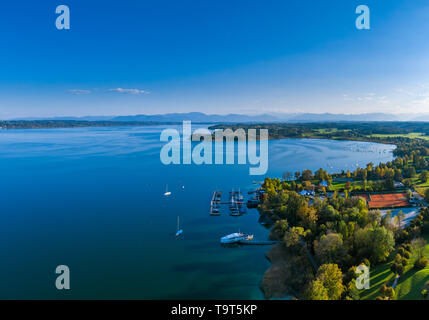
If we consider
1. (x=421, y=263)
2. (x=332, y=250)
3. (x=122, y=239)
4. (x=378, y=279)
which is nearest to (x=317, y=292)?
(x=332, y=250)

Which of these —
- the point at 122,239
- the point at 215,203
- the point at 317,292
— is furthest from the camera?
the point at 215,203

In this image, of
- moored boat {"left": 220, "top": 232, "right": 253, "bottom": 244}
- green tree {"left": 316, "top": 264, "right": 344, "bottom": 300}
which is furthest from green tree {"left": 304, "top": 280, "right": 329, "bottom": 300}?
moored boat {"left": 220, "top": 232, "right": 253, "bottom": 244}

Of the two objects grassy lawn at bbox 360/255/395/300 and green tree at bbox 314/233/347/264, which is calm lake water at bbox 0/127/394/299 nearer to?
green tree at bbox 314/233/347/264

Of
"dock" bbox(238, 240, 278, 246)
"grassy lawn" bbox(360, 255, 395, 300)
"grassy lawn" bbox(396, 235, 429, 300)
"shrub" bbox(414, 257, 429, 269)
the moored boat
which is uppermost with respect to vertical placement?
"shrub" bbox(414, 257, 429, 269)

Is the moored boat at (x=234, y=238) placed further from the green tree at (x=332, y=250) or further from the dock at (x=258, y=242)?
the green tree at (x=332, y=250)

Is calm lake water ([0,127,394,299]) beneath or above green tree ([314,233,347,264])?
beneath

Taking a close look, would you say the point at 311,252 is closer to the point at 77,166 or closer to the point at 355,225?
the point at 355,225

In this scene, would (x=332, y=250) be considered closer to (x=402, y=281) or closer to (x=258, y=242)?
(x=402, y=281)
